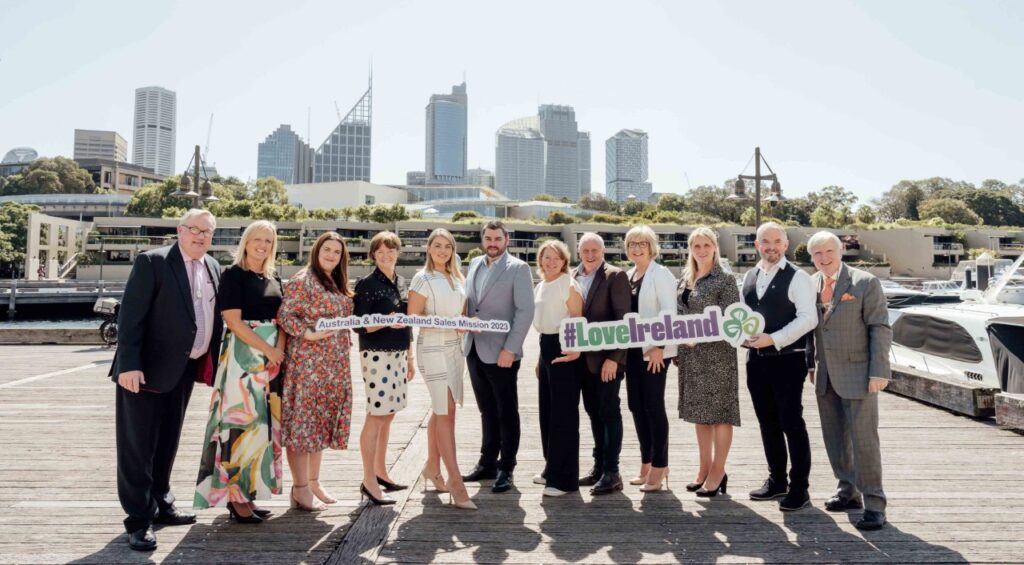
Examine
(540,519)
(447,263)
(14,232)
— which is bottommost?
(540,519)

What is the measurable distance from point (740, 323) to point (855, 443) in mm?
980

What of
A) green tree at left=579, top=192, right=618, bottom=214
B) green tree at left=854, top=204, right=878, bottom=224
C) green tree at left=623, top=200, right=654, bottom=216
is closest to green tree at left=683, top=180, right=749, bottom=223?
green tree at left=623, top=200, right=654, bottom=216

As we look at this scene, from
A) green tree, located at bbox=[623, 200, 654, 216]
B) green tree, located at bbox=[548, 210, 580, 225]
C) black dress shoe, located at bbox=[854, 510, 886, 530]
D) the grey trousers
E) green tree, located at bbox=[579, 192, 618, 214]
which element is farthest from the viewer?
green tree, located at bbox=[579, 192, 618, 214]

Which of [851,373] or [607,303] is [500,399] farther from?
[851,373]

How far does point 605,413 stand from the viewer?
158 inches

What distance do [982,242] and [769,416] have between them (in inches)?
3552

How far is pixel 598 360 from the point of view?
Answer: 3.95 meters

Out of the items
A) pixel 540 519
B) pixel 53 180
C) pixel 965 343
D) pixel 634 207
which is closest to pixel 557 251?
pixel 540 519

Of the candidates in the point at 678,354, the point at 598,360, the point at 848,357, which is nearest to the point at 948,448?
the point at 848,357

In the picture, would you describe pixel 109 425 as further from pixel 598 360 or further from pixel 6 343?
pixel 6 343

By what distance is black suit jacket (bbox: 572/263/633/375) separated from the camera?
12.9ft

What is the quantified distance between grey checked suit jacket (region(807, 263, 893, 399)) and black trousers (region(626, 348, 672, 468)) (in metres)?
1.02

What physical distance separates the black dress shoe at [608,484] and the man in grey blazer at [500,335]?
592mm

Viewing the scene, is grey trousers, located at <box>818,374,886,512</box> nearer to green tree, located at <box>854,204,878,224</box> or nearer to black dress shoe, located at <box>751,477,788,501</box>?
black dress shoe, located at <box>751,477,788,501</box>
